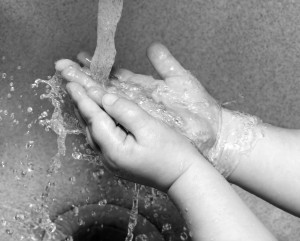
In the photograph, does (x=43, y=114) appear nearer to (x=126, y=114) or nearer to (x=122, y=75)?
(x=122, y=75)

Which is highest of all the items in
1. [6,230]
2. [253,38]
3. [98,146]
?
[253,38]

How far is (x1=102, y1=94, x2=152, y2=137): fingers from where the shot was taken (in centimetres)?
59

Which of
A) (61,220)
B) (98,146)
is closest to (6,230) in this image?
(61,220)

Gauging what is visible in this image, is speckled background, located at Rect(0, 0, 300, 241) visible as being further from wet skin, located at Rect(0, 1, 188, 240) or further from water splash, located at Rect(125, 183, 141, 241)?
water splash, located at Rect(125, 183, 141, 241)

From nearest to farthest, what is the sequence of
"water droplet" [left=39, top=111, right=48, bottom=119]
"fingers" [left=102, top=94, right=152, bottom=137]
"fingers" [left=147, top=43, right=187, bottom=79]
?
"fingers" [left=102, top=94, right=152, bottom=137], "fingers" [left=147, top=43, right=187, bottom=79], "water droplet" [left=39, top=111, right=48, bottom=119]

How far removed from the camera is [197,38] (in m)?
0.81

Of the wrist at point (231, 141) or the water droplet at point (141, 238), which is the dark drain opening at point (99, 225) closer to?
the water droplet at point (141, 238)

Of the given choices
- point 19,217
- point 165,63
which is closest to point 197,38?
point 165,63

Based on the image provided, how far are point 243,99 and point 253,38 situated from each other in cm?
9

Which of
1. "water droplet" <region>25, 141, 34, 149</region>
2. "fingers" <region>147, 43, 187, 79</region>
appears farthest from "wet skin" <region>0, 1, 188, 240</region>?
"fingers" <region>147, 43, 187, 79</region>

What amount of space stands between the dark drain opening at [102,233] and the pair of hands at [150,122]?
0.23 m

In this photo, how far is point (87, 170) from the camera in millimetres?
895

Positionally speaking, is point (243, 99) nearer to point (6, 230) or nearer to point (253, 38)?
point (253, 38)

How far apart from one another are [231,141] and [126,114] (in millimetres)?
191
